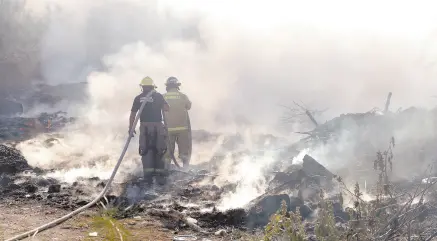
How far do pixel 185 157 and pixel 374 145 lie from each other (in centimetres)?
342

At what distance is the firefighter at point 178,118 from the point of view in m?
7.60

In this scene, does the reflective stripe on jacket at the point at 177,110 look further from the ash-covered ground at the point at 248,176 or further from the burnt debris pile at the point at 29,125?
the burnt debris pile at the point at 29,125

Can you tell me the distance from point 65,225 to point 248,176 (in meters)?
2.97

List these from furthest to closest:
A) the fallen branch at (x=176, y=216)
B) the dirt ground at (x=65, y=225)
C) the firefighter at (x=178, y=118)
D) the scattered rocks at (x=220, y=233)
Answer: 1. the firefighter at (x=178, y=118)
2. the fallen branch at (x=176, y=216)
3. the scattered rocks at (x=220, y=233)
4. the dirt ground at (x=65, y=225)

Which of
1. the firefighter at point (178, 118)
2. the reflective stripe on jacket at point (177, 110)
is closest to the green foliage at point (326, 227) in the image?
the firefighter at point (178, 118)

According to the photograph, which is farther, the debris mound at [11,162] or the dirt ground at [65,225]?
the debris mound at [11,162]

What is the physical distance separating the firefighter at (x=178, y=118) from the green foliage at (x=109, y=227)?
110 inches

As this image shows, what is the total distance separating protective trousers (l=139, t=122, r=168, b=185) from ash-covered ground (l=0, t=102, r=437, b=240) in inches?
9.3

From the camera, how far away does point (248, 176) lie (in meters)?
6.47

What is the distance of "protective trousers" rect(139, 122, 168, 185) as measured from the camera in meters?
6.70

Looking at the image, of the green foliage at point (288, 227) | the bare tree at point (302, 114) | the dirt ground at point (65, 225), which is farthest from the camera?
the bare tree at point (302, 114)

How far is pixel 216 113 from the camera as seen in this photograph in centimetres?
1370

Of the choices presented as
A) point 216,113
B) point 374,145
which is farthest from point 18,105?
point 374,145

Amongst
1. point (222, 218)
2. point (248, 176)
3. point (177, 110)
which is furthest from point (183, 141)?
point (222, 218)
